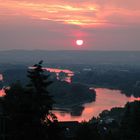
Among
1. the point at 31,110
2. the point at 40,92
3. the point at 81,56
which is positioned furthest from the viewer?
the point at 81,56

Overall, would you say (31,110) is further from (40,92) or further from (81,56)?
(81,56)

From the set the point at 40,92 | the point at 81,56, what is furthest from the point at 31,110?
the point at 81,56

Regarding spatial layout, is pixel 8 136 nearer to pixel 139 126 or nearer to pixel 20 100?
pixel 20 100

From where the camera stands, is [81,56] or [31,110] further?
[81,56]

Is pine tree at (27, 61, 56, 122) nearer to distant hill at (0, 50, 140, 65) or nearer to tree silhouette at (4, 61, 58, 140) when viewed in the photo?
tree silhouette at (4, 61, 58, 140)

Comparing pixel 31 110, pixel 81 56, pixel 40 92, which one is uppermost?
pixel 81 56

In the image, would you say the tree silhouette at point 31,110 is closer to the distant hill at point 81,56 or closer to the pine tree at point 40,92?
the pine tree at point 40,92

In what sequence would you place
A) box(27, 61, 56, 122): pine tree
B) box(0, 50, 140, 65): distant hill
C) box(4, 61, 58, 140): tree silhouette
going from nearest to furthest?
box(4, 61, 58, 140): tree silhouette
box(27, 61, 56, 122): pine tree
box(0, 50, 140, 65): distant hill

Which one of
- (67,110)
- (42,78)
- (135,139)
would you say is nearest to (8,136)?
(42,78)

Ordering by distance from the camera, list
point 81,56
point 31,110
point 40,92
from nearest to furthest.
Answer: point 31,110 → point 40,92 → point 81,56

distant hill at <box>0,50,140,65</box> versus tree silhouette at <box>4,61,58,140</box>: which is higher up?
distant hill at <box>0,50,140,65</box>

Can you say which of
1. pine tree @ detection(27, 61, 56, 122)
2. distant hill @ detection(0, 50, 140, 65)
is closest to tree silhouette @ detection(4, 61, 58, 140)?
pine tree @ detection(27, 61, 56, 122)

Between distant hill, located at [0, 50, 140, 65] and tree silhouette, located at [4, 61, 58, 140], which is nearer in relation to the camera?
tree silhouette, located at [4, 61, 58, 140]
